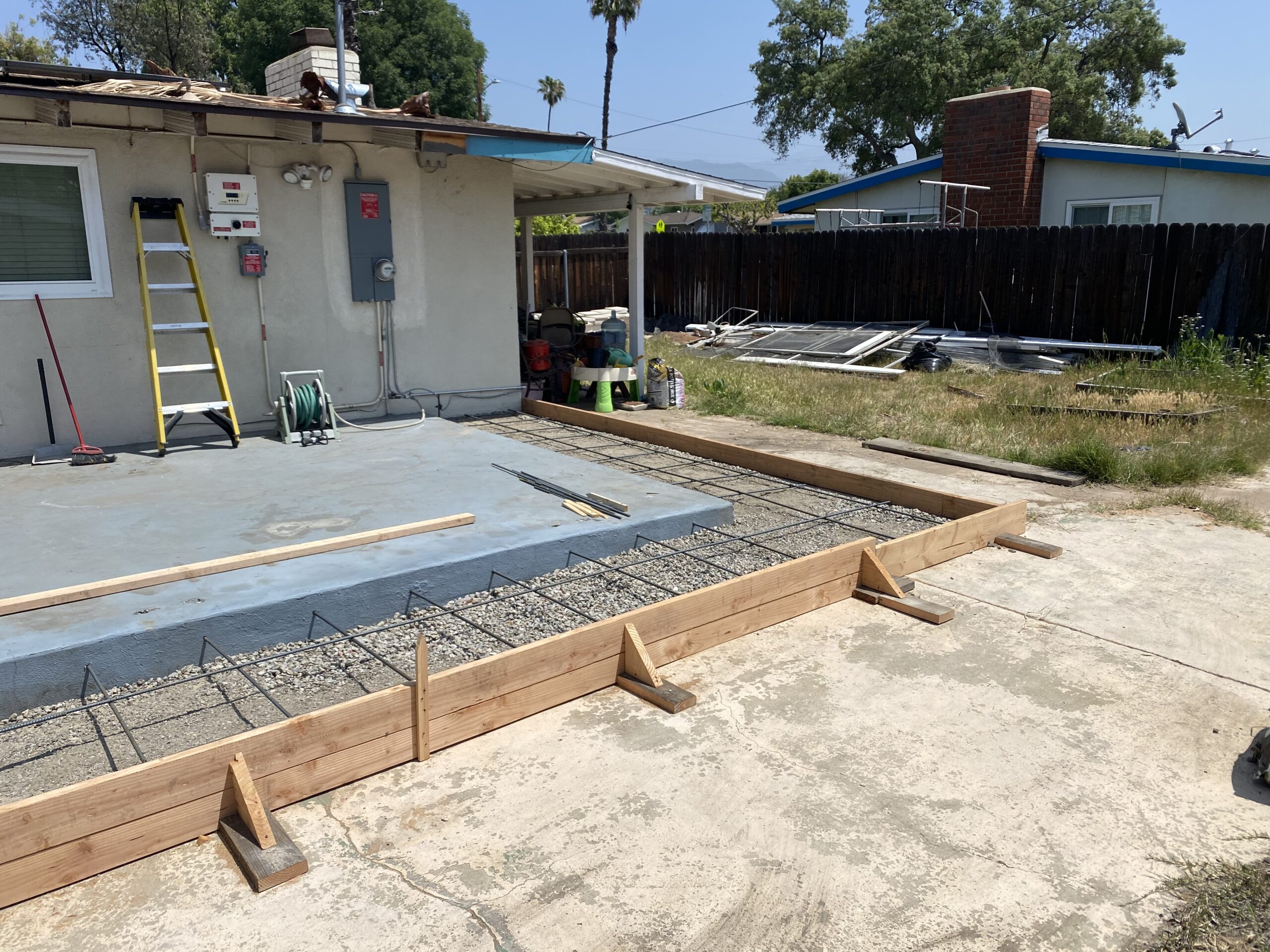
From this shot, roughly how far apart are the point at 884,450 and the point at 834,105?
30053mm

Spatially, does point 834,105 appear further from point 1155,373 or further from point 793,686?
point 793,686

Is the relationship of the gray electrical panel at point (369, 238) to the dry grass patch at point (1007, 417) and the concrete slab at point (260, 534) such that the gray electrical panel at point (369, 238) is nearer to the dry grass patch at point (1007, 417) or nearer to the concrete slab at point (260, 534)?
the concrete slab at point (260, 534)

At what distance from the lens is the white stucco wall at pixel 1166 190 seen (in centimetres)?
1364

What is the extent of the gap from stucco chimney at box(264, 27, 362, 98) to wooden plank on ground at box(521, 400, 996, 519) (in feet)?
16.3

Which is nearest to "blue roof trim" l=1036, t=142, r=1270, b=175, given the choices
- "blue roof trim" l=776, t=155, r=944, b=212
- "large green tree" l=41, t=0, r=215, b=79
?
"blue roof trim" l=776, t=155, r=944, b=212

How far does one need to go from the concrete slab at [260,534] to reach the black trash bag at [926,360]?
24.6ft

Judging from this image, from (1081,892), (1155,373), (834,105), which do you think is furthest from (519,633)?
(834,105)

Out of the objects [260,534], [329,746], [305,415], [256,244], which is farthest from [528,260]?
[329,746]

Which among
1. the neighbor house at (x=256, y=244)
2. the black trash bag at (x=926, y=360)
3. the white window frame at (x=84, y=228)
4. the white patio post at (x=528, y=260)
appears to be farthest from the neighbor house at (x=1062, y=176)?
the white window frame at (x=84, y=228)

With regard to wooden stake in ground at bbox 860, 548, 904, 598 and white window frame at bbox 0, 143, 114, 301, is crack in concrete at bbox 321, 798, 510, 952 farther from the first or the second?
white window frame at bbox 0, 143, 114, 301

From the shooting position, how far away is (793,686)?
394cm

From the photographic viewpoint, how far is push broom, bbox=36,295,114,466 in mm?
6781

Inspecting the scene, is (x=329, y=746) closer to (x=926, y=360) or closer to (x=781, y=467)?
(x=781, y=467)

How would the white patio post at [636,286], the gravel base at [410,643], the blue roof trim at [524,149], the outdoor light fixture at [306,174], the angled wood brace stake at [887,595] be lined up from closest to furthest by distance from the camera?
the gravel base at [410,643]
the angled wood brace stake at [887,595]
the outdoor light fixture at [306,174]
the blue roof trim at [524,149]
the white patio post at [636,286]
